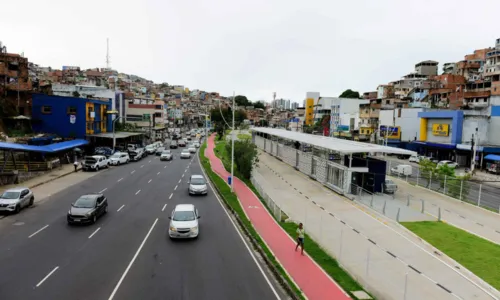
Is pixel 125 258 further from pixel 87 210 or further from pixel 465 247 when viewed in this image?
pixel 465 247

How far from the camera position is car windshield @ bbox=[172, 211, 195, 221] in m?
18.9

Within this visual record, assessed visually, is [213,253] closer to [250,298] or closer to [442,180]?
[250,298]

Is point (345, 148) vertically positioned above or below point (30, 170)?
above

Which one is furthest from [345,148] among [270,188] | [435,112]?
[435,112]

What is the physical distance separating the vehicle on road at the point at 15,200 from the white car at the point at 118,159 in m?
22.6

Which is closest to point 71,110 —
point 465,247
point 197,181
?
point 197,181

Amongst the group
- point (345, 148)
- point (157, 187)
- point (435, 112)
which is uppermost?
point (435, 112)

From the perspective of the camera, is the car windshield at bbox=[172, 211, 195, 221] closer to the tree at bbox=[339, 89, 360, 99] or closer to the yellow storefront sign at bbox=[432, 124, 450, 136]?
the yellow storefront sign at bbox=[432, 124, 450, 136]

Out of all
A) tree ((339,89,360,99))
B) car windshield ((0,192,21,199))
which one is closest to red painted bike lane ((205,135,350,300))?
car windshield ((0,192,21,199))

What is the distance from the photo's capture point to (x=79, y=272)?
549 inches

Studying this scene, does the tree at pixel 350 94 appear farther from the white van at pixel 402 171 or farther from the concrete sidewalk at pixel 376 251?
the concrete sidewalk at pixel 376 251

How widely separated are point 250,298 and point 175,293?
8.26ft

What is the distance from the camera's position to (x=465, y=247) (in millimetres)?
17859

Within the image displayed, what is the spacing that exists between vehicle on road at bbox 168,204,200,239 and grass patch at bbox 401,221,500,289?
11.8 metres
